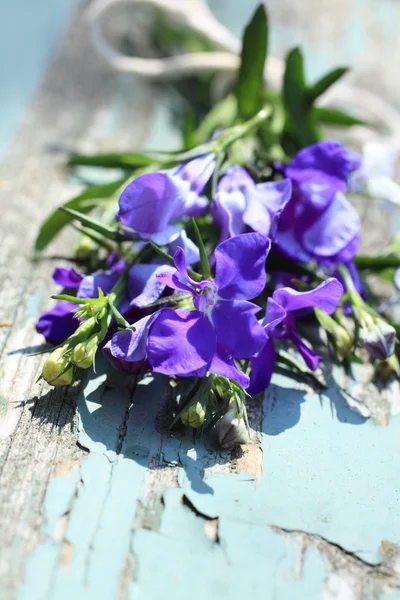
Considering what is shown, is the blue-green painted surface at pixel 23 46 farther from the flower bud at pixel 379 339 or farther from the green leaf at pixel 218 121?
the flower bud at pixel 379 339

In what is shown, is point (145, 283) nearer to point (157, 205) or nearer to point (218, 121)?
point (157, 205)

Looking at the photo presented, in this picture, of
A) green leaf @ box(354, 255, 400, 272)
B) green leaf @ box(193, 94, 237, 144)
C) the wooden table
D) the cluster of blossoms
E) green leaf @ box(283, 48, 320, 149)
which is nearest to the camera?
the wooden table

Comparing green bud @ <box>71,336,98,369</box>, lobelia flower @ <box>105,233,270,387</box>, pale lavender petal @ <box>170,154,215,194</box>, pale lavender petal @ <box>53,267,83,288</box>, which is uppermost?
pale lavender petal @ <box>170,154,215,194</box>

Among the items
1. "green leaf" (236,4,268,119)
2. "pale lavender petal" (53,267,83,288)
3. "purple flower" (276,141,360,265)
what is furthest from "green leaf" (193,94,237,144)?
"pale lavender petal" (53,267,83,288)

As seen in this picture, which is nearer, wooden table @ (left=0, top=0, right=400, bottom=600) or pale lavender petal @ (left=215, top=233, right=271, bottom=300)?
wooden table @ (left=0, top=0, right=400, bottom=600)

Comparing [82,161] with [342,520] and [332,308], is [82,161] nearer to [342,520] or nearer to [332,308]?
[332,308]

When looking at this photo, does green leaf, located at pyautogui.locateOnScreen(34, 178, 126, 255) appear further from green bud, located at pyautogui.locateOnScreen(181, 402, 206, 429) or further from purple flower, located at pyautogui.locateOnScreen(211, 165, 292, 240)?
green bud, located at pyautogui.locateOnScreen(181, 402, 206, 429)

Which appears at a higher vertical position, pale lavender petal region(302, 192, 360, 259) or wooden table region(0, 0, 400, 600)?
pale lavender petal region(302, 192, 360, 259)

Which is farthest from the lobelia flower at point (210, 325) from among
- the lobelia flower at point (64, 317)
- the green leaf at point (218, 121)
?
the green leaf at point (218, 121)

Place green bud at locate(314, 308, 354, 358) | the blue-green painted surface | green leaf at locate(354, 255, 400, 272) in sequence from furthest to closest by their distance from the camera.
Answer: the blue-green painted surface → green leaf at locate(354, 255, 400, 272) → green bud at locate(314, 308, 354, 358)
